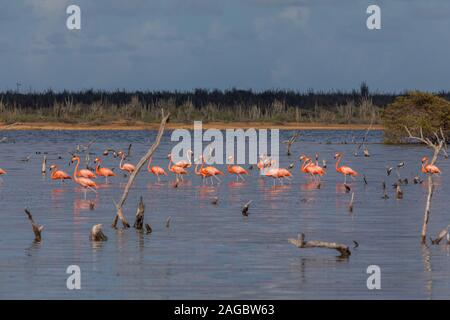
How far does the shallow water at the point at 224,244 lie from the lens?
15781mm

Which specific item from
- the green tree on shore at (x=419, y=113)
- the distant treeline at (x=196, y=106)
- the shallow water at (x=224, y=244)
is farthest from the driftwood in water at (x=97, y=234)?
the distant treeline at (x=196, y=106)

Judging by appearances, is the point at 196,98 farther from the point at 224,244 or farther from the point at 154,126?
the point at 224,244

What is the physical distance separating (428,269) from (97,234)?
19.9 feet

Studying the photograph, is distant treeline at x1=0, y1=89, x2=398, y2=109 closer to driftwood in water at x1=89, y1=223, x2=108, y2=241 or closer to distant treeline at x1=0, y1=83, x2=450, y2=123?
distant treeline at x1=0, y1=83, x2=450, y2=123

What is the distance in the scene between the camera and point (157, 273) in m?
17.0

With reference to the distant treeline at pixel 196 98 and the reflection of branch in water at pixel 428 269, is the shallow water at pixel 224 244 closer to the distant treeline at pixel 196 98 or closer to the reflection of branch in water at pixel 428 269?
the reflection of branch in water at pixel 428 269

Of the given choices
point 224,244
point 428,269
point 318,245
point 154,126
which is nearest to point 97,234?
point 224,244

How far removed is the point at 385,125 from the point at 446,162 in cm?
1486

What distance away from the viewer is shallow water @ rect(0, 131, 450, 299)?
1578cm

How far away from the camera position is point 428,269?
17156mm

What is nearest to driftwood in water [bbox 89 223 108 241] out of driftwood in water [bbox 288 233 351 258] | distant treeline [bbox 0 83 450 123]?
driftwood in water [bbox 288 233 351 258]

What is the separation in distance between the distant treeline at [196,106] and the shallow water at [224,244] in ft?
178

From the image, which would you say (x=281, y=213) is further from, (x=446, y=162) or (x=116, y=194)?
(x=446, y=162)
